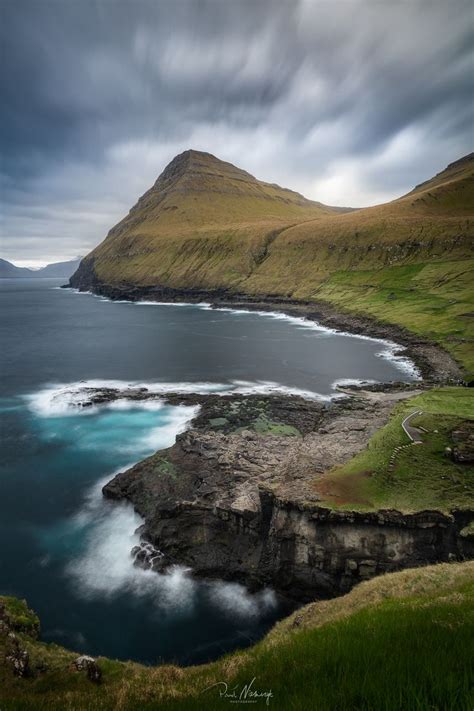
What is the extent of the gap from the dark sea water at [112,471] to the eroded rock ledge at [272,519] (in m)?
1.47

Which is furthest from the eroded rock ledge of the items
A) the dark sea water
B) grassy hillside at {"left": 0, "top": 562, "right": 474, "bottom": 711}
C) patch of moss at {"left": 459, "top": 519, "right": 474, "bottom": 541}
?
grassy hillside at {"left": 0, "top": 562, "right": 474, "bottom": 711}

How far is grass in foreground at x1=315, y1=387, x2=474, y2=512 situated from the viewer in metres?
22.5

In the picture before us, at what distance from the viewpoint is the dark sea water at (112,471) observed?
20891 millimetres

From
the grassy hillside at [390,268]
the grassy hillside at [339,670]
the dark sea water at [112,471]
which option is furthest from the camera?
the grassy hillside at [390,268]

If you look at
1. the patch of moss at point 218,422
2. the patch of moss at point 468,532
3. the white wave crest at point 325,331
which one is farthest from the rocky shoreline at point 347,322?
the patch of moss at point 468,532

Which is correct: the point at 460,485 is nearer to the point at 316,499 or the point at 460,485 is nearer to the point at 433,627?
the point at 316,499

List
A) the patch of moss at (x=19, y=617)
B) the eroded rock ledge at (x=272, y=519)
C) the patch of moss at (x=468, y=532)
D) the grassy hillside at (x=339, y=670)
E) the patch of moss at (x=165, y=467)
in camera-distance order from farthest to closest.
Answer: the patch of moss at (x=165, y=467) → the eroded rock ledge at (x=272, y=519) → the patch of moss at (x=468, y=532) → the patch of moss at (x=19, y=617) → the grassy hillside at (x=339, y=670)

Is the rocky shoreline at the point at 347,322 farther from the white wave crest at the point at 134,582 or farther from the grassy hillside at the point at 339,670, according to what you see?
the grassy hillside at the point at 339,670

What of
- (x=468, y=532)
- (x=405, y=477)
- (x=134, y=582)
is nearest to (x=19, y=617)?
(x=134, y=582)

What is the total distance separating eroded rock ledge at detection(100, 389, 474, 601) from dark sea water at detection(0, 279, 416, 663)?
4.82 feet

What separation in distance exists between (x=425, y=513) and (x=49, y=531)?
941 inches

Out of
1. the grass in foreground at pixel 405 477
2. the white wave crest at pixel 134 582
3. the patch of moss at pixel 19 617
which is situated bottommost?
the white wave crest at pixel 134 582

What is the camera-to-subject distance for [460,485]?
2333cm

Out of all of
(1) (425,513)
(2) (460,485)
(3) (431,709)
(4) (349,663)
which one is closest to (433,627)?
(4) (349,663)
